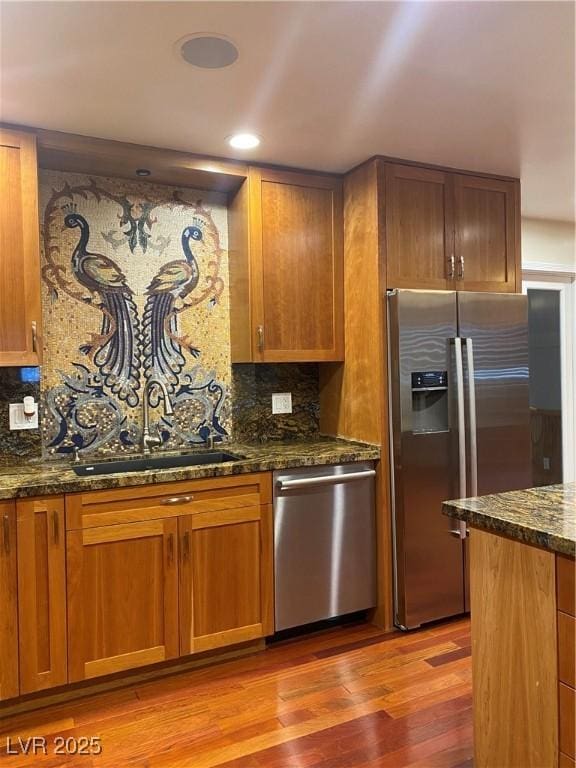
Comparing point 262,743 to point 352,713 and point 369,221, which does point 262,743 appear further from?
point 369,221

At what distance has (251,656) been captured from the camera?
106 inches

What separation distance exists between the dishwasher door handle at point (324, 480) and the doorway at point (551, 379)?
2074mm

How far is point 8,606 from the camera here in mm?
2186

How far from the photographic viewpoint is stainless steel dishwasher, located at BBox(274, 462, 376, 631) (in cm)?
273

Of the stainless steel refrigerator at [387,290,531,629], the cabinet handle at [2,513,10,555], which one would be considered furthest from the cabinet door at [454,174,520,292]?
the cabinet handle at [2,513,10,555]

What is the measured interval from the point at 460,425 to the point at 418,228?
3.46ft

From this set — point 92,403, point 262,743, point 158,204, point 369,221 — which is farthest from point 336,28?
point 262,743

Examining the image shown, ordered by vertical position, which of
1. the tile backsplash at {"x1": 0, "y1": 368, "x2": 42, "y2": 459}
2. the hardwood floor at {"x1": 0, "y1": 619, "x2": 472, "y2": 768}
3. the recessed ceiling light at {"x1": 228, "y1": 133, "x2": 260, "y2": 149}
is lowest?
the hardwood floor at {"x1": 0, "y1": 619, "x2": 472, "y2": 768}

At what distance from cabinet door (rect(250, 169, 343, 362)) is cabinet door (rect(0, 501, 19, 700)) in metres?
1.37

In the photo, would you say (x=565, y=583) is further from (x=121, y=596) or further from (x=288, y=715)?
(x=121, y=596)

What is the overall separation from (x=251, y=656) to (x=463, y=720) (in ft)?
3.25

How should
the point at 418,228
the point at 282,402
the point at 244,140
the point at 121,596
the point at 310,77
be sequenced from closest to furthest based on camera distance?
the point at 310,77 < the point at 121,596 < the point at 244,140 < the point at 418,228 < the point at 282,402

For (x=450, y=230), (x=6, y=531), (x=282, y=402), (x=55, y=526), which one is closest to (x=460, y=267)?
(x=450, y=230)

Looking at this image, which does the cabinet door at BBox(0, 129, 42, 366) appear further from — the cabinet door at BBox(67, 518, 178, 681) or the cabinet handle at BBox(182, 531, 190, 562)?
the cabinet handle at BBox(182, 531, 190, 562)
